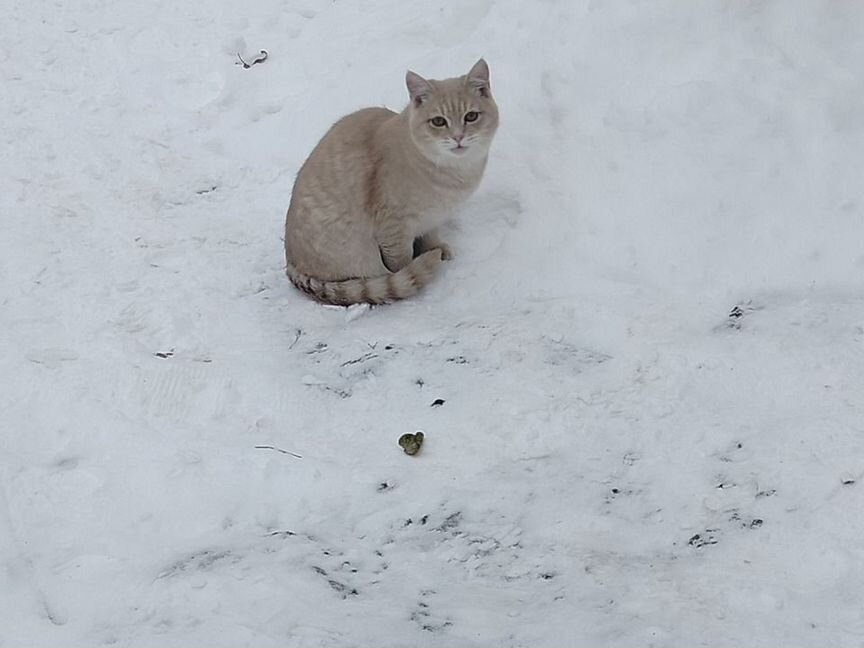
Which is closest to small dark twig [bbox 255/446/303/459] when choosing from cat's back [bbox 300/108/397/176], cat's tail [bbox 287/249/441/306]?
cat's tail [bbox 287/249/441/306]

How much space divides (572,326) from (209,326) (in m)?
1.58

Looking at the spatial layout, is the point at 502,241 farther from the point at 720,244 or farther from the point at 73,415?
the point at 73,415

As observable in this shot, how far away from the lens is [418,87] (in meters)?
3.97

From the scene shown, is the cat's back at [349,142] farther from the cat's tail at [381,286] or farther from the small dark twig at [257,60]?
the small dark twig at [257,60]

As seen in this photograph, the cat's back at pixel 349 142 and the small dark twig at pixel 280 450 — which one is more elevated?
the cat's back at pixel 349 142

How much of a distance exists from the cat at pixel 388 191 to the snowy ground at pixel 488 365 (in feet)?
0.55

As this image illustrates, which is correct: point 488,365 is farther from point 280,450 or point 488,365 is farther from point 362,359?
point 280,450

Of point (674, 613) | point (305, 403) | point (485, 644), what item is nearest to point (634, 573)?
point (674, 613)

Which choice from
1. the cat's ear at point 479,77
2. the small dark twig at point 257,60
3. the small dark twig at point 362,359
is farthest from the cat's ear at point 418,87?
the small dark twig at point 257,60

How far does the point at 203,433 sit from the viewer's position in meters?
3.62

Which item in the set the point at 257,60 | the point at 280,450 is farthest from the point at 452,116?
the point at 257,60

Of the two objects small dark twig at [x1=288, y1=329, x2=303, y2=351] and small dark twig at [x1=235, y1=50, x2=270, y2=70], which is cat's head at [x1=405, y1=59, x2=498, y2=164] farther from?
small dark twig at [x1=235, y1=50, x2=270, y2=70]

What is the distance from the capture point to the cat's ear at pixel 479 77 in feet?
13.1

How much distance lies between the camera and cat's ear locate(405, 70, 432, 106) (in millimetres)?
3953
